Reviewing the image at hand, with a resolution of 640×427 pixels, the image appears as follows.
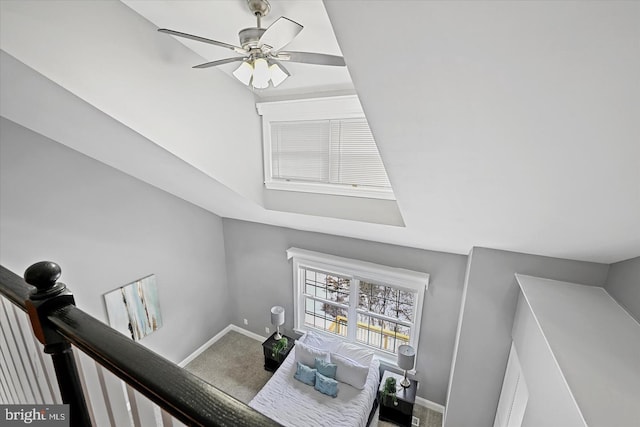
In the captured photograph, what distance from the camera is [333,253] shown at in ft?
13.4

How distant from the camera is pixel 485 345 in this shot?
2.75m

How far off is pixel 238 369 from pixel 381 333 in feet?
7.75

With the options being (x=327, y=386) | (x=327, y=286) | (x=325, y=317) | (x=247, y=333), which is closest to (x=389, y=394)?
(x=327, y=386)

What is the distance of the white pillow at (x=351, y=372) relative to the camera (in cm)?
349

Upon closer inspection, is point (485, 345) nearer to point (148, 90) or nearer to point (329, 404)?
point (329, 404)

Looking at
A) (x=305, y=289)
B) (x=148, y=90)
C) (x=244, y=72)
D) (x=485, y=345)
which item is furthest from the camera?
(x=305, y=289)

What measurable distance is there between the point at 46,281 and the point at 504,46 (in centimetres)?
151

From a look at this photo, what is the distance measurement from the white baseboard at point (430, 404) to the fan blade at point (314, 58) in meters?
4.37

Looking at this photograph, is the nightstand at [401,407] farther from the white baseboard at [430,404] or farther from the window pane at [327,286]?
the window pane at [327,286]

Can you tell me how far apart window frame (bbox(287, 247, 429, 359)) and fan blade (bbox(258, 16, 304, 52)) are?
2.94 m

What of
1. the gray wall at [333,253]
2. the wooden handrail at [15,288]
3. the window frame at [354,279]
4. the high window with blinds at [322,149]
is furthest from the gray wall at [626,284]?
the wooden handrail at [15,288]

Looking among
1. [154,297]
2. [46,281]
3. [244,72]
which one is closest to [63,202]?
[154,297]

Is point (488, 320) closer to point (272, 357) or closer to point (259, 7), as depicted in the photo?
point (272, 357)

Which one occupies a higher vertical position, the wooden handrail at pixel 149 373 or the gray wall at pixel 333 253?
the wooden handrail at pixel 149 373
